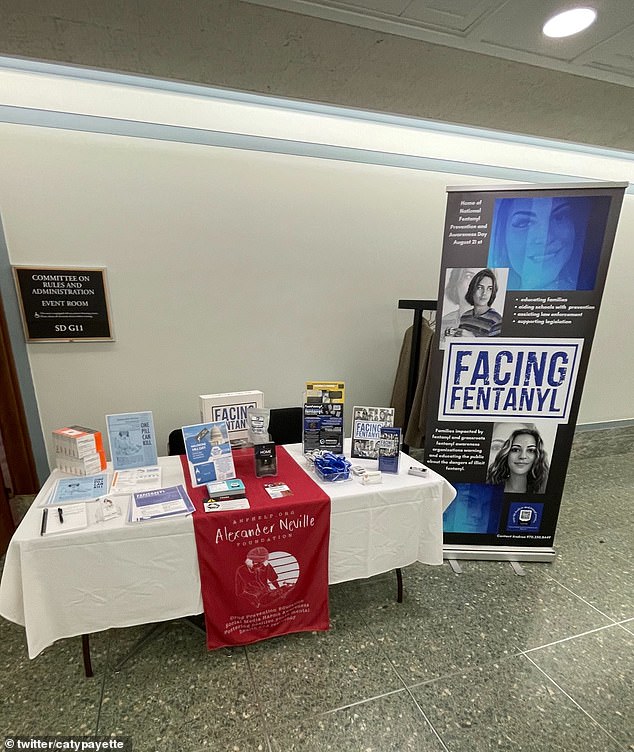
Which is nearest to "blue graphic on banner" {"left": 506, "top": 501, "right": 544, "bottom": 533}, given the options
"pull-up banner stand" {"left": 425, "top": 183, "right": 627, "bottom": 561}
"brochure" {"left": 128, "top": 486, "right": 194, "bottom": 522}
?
"pull-up banner stand" {"left": 425, "top": 183, "right": 627, "bottom": 561}

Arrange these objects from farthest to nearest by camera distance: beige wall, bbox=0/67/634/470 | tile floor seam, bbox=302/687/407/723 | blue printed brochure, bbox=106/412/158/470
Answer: beige wall, bbox=0/67/634/470
blue printed brochure, bbox=106/412/158/470
tile floor seam, bbox=302/687/407/723

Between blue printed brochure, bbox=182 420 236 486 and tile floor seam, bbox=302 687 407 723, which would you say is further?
blue printed brochure, bbox=182 420 236 486

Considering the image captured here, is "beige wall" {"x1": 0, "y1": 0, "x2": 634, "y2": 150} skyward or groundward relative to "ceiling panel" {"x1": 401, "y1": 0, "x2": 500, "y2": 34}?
groundward

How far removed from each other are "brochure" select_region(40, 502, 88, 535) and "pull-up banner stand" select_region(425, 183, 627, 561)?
5.76 feet

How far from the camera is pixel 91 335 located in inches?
95.2

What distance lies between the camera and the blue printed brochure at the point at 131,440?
1740 mm

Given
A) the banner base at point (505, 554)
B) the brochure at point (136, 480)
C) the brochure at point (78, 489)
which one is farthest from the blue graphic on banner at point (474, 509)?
the brochure at point (78, 489)

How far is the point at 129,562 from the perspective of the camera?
55.1 inches

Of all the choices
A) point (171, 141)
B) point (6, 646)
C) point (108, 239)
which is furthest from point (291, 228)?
point (6, 646)

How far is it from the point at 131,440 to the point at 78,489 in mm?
293

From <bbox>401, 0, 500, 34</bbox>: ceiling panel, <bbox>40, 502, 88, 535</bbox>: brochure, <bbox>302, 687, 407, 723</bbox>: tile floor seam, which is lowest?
<bbox>302, 687, 407, 723</bbox>: tile floor seam

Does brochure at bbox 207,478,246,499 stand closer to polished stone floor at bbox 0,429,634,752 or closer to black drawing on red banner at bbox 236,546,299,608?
black drawing on red banner at bbox 236,546,299,608

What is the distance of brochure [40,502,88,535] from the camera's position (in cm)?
133

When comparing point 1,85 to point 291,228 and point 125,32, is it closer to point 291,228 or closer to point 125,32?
point 125,32
